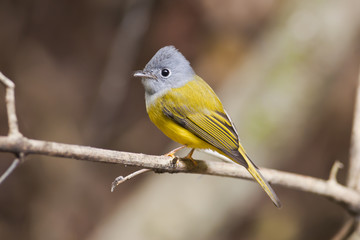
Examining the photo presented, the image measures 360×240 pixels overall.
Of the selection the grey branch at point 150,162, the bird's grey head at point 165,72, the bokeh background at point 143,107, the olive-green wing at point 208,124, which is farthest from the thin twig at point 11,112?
the bokeh background at point 143,107

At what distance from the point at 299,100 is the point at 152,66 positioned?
2.49 m

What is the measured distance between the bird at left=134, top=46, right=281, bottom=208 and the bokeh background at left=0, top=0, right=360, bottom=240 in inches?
71.2

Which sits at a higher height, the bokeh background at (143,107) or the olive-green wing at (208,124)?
the olive-green wing at (208,124)

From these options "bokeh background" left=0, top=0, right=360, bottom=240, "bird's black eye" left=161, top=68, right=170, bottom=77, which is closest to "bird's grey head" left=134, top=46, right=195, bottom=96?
"bird's black eye" left=161, top=68, right=170, bottom=77

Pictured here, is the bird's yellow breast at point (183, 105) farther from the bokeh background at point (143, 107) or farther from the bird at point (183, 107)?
the bokeh background at point (143, 107)

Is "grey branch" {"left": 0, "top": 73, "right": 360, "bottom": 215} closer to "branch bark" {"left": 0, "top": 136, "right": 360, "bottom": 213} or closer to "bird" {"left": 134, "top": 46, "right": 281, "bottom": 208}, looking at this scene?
"branch bark" {"left": 0, "top": 136, "right": 360, "bottom": 213}

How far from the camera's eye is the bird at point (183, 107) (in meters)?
2.87

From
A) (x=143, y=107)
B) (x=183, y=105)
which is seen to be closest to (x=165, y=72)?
(x=183, y=105)

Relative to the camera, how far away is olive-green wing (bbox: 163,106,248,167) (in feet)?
9.31

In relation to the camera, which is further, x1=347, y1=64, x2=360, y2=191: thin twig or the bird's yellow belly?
x1=347, y1=64, x2=360, y2=191: thin twig

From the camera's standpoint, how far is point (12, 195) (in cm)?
479

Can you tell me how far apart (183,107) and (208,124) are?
7.9 inches

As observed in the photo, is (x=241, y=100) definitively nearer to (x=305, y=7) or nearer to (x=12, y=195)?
(x=305, y=7)

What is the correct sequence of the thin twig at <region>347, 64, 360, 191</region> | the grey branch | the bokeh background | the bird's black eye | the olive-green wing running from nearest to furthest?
the grey branch, the olive-green wing, the bird's black eye, the thin twig at <region>347, 64, 360, 191</region>, the bokeh background
